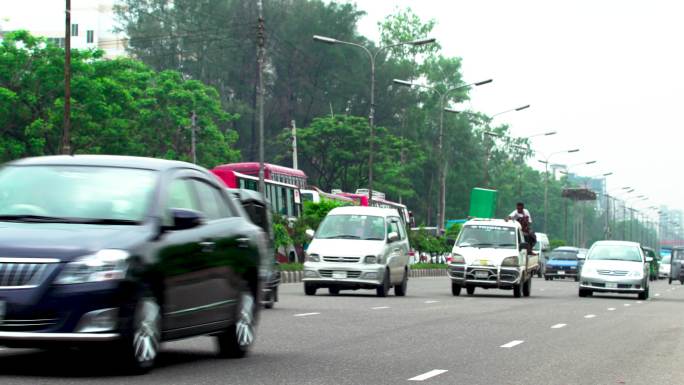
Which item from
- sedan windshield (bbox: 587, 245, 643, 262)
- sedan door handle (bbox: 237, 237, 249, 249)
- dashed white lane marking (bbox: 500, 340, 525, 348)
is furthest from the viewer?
sedan windshield (bbox: 587, 245, 643, 262)

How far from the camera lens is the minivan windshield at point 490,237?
107ft

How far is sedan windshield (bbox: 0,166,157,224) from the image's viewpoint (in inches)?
402

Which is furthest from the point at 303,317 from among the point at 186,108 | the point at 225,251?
the point at 186,108

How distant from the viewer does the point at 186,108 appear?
8094 cm

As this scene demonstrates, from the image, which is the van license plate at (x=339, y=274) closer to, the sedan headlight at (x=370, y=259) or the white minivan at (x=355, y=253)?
the white minivan at (x=355, y=253)

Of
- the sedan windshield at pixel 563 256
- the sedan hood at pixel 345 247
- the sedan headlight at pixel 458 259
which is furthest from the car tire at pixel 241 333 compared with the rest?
the sedan windshield at pixel 563 256

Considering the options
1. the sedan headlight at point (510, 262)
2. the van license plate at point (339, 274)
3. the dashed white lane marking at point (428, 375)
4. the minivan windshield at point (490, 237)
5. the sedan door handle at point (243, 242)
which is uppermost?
the minivan windshield at point (490, 237)

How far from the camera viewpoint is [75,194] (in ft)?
34.3

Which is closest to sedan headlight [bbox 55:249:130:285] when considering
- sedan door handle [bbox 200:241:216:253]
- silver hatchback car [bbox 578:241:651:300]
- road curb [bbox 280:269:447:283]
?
sedan door handle [bbox 200:241:216:253]

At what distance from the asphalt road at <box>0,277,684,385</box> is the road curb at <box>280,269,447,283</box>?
16990mm

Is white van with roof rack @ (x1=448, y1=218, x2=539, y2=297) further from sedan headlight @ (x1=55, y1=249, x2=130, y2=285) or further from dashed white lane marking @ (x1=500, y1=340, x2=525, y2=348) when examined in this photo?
sedan headlight @ (x1=55, y1=249, x2=130, y2=285)

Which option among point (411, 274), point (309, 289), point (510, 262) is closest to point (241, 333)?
point (309, 289)

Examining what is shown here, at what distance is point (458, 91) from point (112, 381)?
3959 inches

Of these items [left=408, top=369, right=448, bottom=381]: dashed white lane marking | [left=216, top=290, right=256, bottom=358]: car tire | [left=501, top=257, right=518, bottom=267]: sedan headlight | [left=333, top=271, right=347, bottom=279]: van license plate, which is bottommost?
[left=408, top=369, right=448, bottom=381]: dashed white lane marking
